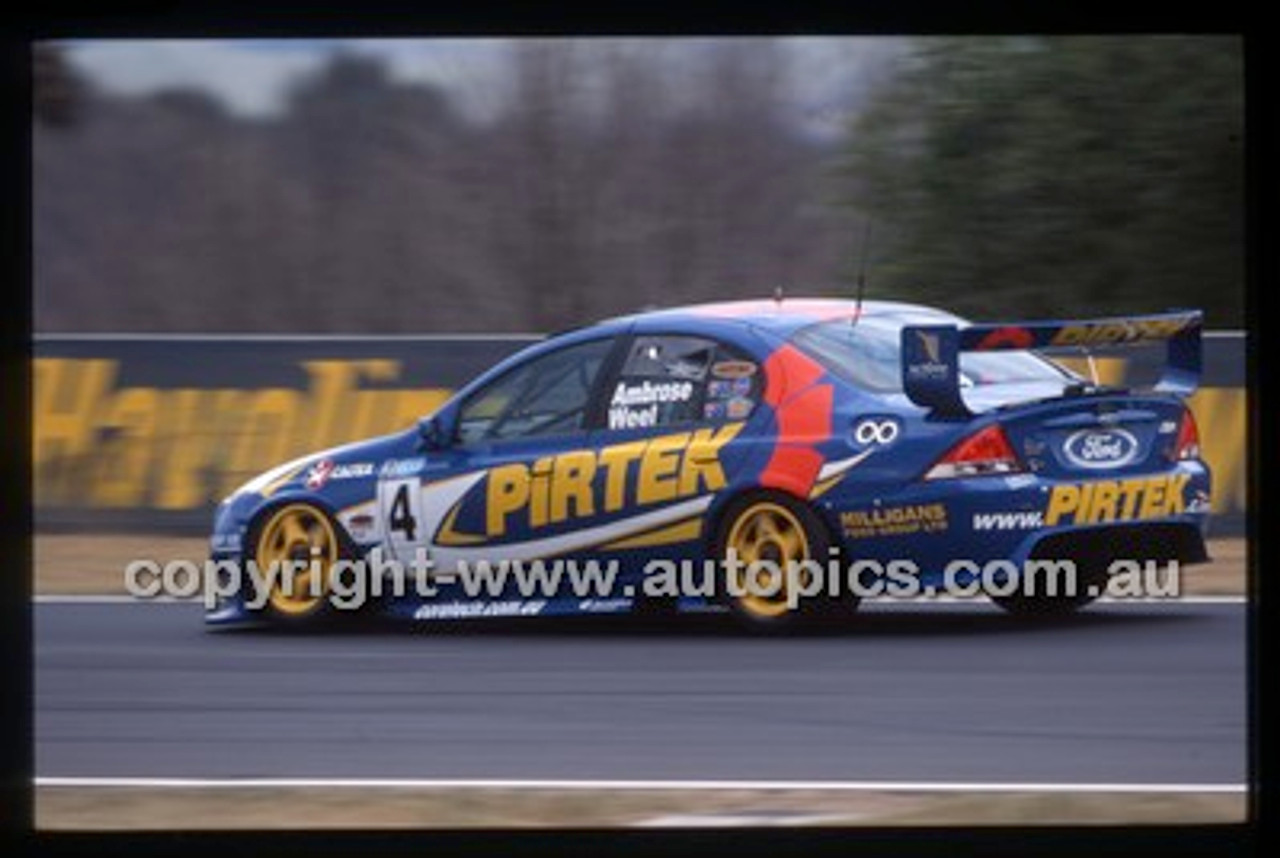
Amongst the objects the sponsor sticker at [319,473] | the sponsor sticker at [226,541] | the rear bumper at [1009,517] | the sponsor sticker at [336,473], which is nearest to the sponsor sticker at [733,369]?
the rear bumper at [1009,517]

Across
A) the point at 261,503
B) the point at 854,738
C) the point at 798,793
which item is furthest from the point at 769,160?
the point at 798,793

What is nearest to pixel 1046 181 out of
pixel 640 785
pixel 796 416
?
pixel 796 416

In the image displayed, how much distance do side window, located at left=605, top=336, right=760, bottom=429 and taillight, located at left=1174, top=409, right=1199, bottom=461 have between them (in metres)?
1.99

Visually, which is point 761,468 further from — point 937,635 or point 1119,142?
point 1119,142

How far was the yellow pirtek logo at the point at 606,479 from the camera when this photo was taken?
40.4ft

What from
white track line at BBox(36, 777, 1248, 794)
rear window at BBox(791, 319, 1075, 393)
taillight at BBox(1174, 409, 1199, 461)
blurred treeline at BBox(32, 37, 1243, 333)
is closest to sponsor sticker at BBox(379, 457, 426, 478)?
rear window at BBox(791, 319, 1075, 393)

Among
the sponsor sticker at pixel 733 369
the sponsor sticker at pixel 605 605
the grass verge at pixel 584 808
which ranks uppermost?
the sponsor sticker at pixel 733 369

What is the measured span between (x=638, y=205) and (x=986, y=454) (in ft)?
21.5

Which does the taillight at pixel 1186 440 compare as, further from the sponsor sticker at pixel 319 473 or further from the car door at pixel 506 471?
the sponsor sticker at pixel 319 473

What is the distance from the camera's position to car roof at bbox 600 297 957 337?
41.4ft

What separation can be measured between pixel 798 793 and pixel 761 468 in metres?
3.64

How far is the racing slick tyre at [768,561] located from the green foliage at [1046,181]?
727 cm

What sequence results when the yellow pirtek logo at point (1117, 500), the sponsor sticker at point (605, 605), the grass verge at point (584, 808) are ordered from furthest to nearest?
1. the sponsor sticker at point (605, 605)
2. the yellow pirtek logo at point (1117, 500)
3. the grass verge at point (584, 808)

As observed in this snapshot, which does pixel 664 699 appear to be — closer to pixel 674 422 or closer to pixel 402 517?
pixel 674 422
